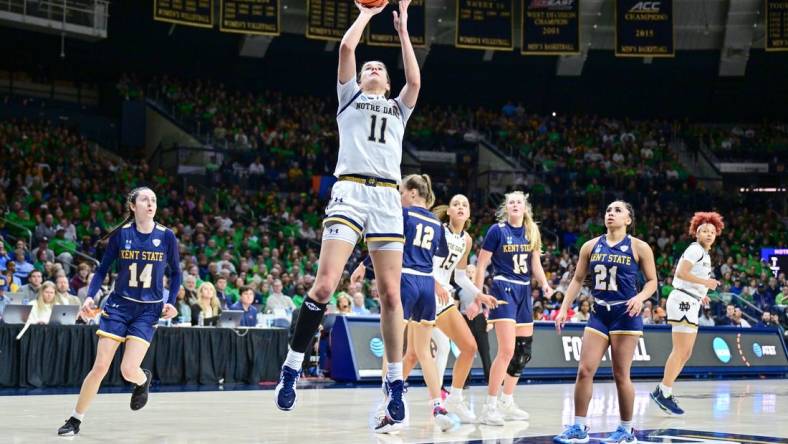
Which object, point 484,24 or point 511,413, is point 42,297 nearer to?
point 511,413

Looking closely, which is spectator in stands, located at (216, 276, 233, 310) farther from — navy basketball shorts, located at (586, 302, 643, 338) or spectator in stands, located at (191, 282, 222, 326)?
navy basketball shorts, located at (586, 302, 643, 338)

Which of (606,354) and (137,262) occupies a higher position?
(137,262)

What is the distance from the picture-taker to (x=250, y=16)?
23.6 metres

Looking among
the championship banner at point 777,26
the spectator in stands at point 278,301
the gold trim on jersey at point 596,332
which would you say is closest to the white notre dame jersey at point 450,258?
the gold trim on jersey at point 596,332

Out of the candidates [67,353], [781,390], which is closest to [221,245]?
[67,353]

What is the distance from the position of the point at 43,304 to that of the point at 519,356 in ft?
22.9

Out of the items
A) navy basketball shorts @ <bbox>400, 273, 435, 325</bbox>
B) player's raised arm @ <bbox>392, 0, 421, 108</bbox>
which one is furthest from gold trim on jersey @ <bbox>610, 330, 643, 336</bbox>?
player's raised arm @ <bbox>392, 0, 421, 108</bbox>

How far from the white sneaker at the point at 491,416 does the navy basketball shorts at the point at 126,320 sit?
3061mm

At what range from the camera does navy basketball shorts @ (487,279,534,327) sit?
9086 millimetres

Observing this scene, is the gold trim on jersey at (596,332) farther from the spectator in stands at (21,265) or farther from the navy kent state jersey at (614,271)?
the spectator in stands at (21,265)

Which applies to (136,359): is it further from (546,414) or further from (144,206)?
(546,414)

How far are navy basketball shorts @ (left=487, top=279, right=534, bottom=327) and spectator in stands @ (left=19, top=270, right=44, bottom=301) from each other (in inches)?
296

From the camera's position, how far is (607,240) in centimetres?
787

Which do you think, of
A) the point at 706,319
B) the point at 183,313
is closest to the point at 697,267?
the point at 183,313
